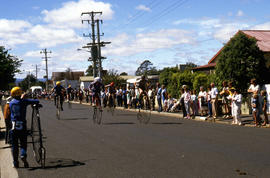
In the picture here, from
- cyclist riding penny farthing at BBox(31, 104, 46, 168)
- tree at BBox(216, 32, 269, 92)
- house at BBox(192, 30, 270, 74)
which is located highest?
house at BBox(192, 30, 270, 74)

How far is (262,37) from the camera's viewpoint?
44.3m

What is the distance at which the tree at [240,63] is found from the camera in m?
24.1

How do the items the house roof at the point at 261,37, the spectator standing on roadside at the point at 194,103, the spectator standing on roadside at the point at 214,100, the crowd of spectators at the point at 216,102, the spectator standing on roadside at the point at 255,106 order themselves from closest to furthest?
the spectator standing on roadside at the point at 255,106
the crowd of spectators at the point at 216,102
the spectator standing on roadside at the point at 214,100
the spectator standing on roadside at the point at 194,103
the house roof at the point at 261,37

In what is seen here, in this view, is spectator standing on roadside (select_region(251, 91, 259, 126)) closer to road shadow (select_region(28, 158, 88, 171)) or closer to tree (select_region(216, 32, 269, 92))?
road shadow (select_region(28, 158, 88, 171))

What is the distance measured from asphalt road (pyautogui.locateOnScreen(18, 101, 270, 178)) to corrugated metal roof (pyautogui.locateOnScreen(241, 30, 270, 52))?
28.9m

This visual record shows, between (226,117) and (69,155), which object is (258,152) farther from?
(226,117)

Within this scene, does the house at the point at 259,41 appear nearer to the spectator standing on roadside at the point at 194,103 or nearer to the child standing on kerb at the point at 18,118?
the spectator standing on roadside at the point at 194,103

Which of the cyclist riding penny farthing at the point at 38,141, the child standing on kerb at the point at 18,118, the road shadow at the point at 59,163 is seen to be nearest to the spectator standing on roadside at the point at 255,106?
the road shadow at the point at 59,163

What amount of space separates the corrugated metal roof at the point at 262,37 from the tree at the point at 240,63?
581 inches

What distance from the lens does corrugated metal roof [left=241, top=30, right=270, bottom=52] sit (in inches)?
1560

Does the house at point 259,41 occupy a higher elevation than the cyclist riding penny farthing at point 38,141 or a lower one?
higher

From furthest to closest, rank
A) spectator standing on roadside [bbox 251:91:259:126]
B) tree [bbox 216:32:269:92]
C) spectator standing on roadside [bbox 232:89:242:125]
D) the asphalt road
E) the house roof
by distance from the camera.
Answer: the house roof < tree [bbox 216:32:269:92] < spectator standing on roadside [bbox 232:89:242:125] < spectator standing on roadside [bbox 251:91:259:126] < the asphalt road

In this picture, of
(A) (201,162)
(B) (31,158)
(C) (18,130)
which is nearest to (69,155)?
(B) (31,158)

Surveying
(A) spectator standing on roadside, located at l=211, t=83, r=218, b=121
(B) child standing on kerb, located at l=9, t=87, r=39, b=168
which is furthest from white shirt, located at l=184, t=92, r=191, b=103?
(B) child standing on kerb, located at l=9, t=87, r=39, b=168
